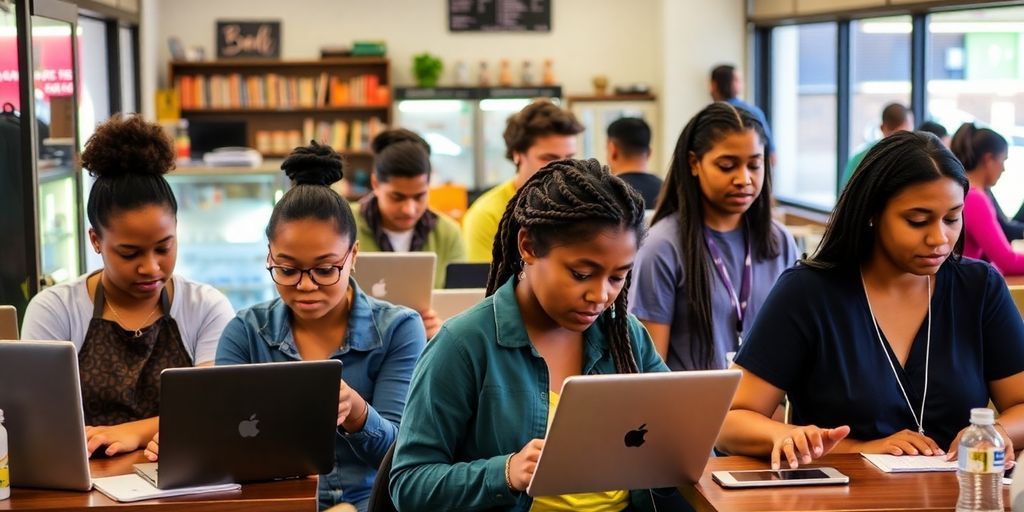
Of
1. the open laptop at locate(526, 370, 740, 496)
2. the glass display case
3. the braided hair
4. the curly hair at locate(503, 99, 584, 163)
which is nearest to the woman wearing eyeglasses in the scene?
the braided hair

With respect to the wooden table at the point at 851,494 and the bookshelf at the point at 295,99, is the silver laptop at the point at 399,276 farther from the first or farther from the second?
the bookshelf at the point at 295,99

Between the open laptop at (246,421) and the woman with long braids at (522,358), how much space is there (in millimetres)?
200

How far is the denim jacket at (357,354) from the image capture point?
106 inches

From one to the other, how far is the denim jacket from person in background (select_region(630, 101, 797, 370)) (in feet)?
2.60

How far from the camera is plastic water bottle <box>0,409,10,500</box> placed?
7.29ft

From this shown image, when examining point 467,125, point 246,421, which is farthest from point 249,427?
point 467,125

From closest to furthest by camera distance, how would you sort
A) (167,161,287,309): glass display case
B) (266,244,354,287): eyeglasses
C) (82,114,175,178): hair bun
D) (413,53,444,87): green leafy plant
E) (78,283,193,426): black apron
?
(266,244,354,287): eyeglasses
(78,283,193,426): black apron
(82,114,175,178): hair bun
(167,161,287,309): glass display case
(413,53,444,87): green leafy plant

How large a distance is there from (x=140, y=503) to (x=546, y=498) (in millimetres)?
702

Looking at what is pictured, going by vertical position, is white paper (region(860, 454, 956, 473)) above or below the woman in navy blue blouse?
below

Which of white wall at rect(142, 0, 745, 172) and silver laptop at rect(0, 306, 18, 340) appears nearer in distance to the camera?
silver laptop at rect(0, 306, 18, 340)

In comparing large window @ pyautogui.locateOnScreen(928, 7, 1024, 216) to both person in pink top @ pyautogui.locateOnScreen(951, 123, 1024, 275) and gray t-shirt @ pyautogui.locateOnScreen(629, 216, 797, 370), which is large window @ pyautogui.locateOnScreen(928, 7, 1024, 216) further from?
gray t-shirt @ pyautogui.locateOnScreen(629, 216, 797, 370)

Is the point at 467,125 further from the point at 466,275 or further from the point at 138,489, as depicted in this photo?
the point at 138,489


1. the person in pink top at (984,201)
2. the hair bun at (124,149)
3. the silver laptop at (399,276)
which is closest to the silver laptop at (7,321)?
the hair bun at (124,149)

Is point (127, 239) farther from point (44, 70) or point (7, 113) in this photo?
point (44, 70)
